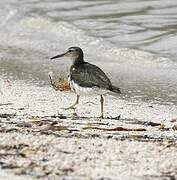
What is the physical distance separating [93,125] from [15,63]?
6.01 meters

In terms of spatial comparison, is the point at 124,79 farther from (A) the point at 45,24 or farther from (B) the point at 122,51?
(A) the point at 45,24

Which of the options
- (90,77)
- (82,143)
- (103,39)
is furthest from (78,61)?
(103,39)

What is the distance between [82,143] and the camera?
561 centimetres

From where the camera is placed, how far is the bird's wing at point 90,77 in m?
7.82

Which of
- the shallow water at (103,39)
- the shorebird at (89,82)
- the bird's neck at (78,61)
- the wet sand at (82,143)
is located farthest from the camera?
the shallow water at (103,39)

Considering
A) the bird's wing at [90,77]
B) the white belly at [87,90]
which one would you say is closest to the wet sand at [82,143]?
the white belly at [87,90]

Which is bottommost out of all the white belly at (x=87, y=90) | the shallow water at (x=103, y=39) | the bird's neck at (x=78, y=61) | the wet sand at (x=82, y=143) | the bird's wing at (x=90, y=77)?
the wet sand at (x=82, y=143)

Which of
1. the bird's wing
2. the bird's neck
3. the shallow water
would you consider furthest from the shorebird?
the shallow water

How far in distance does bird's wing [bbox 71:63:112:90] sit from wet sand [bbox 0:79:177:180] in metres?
0.35

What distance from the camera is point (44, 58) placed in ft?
44.7

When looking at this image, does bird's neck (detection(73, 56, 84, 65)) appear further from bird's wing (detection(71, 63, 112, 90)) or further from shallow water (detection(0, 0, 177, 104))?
shallow water (detection(0, 0, 177, 104))

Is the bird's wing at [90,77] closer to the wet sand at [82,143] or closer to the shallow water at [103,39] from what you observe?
the wet sand at [82,143]

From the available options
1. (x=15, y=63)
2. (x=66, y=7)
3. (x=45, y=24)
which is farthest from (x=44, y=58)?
(x=66, y=7)

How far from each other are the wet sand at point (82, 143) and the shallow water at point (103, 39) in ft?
7.14
